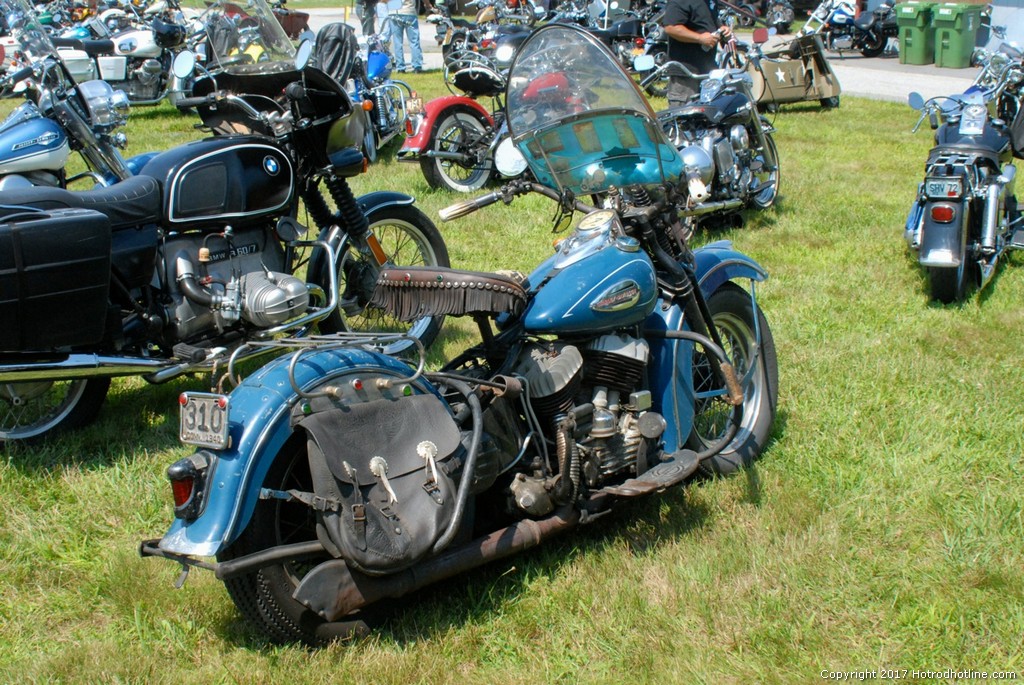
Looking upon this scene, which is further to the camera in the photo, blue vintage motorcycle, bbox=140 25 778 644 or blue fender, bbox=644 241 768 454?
blue fender, bbox=644 241 768 454

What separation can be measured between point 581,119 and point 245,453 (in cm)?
163

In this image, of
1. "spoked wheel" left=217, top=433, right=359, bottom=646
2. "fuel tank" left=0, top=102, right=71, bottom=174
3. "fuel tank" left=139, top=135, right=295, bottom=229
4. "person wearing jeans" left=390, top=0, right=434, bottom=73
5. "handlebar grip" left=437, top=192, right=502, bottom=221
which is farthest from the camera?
"person wearing jeans" left=390, top=0, right=434, bottom=73

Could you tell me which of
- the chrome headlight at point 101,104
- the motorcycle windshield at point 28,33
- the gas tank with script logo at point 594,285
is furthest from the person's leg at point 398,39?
the gas tank with script logo at point 594,285

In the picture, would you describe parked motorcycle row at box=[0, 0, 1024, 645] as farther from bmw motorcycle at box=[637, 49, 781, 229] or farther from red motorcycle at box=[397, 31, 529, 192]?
red motorcycle at box=[397, 31, 529, 192]

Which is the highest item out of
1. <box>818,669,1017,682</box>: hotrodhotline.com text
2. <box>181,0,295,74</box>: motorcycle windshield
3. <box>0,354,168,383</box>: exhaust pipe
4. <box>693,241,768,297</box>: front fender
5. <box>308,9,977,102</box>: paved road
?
<box>181,0,295,74</box>: motorcycle windshield

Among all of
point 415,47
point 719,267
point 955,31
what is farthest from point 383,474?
point 955,31

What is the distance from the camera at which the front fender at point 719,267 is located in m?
3.94

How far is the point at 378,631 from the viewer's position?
3.04 metres

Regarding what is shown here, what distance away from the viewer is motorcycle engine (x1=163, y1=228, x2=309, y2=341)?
451 cm

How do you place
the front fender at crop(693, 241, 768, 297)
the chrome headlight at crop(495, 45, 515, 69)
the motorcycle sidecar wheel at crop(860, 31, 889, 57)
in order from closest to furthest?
A: 1. the front fender at crop(693, 241, 768, 297)
2. the chrome headlight at crop(495, 45, 515, 69)
3. the motorcycle sidecar wheel at crop(860, 31, 889, 57)

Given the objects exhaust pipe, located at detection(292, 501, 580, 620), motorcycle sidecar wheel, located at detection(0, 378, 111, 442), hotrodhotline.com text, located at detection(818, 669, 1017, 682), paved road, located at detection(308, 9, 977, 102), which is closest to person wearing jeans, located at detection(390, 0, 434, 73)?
paved road, located at detection(308, 9, 977, 102)

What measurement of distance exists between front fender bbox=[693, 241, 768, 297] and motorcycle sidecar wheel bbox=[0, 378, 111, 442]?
9.00 ft

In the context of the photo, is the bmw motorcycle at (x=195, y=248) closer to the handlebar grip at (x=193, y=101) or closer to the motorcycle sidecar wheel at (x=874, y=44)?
the handlebar grip at (x=193, y=101)

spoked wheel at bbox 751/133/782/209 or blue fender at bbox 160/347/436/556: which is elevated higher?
blue fender at bbox 160/347/436/556
